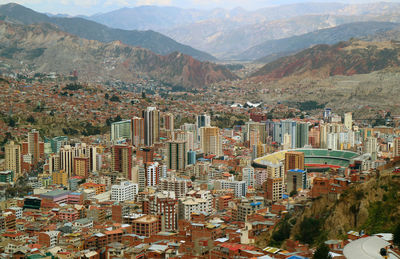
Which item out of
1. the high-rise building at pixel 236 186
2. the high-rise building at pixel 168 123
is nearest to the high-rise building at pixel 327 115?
the high-rise building at pixel 168 123

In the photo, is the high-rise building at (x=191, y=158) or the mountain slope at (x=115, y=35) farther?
the mountain slope at (x=115, y=35)

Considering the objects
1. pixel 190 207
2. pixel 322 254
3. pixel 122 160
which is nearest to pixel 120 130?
pixel 122 160

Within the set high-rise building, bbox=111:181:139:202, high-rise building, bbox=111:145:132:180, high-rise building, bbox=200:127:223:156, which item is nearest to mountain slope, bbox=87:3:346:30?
high-rise building, bbox=200:127:223:156

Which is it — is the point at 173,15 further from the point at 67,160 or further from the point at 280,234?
the point at 280,234

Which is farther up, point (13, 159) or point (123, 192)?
point (13, 159)

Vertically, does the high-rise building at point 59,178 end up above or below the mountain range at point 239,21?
below

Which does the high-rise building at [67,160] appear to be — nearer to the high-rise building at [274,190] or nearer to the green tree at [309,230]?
the high-rise building at [274,190]
